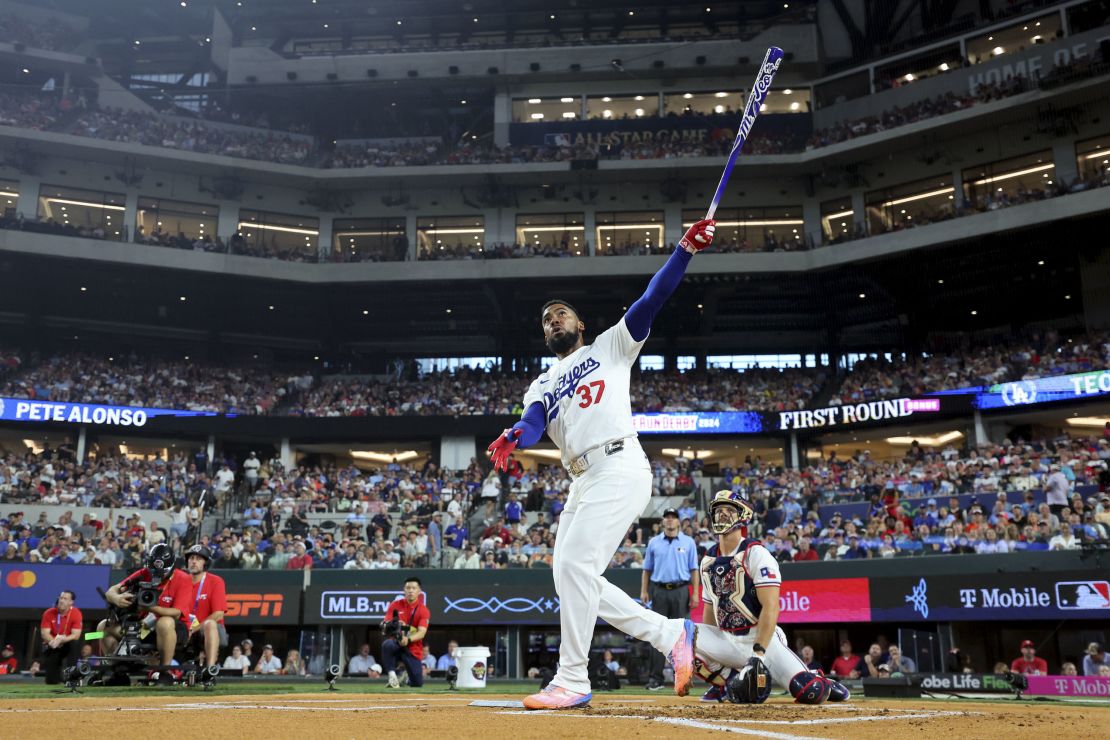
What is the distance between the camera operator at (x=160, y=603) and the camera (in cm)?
1022

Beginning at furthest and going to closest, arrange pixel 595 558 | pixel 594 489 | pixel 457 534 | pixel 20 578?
pixel 457 534 → pixel 20 578 → pixel 594 489 → pixel 595 558

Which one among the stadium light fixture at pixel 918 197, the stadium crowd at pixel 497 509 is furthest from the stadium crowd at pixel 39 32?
the stadium light fixture at pixel 918 197

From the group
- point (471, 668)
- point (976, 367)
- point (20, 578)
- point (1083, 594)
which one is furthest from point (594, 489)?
point (976, 367)

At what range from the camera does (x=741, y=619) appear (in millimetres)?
6715

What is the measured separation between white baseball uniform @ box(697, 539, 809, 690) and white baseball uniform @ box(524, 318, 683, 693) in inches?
38.1

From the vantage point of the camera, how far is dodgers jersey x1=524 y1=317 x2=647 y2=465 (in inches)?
226

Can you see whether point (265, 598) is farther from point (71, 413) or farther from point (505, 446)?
point (71, 413)

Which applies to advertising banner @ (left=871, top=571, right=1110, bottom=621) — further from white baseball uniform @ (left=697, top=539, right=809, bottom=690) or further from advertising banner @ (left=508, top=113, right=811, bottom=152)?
advertising banner @ (left=508, top=113, right=811, bottom=152)

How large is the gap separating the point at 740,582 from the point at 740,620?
27 cm

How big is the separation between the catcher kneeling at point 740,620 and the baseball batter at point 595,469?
0.74 m

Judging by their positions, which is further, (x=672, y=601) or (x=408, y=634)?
(x=408, y=634)

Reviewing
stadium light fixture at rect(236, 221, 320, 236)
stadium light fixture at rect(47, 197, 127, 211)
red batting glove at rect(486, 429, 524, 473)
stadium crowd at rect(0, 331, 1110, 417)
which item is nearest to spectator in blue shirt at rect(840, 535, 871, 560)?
red batting glove at rect(486, 429, 524, 473)

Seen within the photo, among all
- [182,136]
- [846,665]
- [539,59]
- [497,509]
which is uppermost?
[539,59]

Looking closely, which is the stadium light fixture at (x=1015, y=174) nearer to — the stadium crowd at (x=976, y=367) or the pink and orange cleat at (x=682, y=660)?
the stadium crowd at (x=976, y=367)
